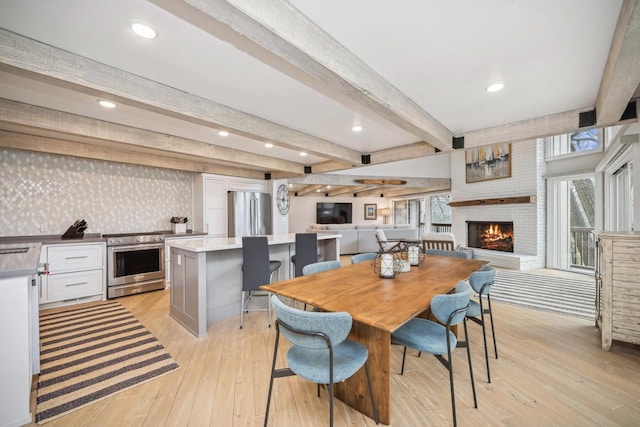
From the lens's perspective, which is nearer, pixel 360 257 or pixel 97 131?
pixel 97 131

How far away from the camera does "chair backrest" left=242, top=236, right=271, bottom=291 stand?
2951mm

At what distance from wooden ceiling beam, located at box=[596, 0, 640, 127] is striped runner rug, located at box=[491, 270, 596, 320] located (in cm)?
240

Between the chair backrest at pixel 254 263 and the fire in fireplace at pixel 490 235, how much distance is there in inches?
243

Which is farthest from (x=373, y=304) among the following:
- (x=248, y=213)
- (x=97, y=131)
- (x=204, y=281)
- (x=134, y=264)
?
(x=248, y=213)

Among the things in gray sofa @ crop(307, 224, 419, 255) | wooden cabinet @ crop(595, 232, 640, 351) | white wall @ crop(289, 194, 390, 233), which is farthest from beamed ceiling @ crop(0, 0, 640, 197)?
white wall @ crop(289, 194, 390, 233)

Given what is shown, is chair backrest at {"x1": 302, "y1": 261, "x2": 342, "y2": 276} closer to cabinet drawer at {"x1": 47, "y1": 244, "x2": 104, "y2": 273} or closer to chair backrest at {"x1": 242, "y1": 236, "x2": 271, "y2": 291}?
chair backrest at {"x1": 242, "y1": 236, "x2": 271, "y2": 291}

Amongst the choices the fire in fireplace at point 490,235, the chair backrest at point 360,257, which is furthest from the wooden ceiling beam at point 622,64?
the fire in fireplace at point 490,235

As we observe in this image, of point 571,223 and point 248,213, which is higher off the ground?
point 248,213

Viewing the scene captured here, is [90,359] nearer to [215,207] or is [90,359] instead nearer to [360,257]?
[360,257]

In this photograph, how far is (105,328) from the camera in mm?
2869

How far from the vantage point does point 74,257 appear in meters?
3.66

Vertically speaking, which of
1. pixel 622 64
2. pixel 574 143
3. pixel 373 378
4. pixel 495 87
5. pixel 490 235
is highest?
pixel 574 143

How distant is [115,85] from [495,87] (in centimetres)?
309

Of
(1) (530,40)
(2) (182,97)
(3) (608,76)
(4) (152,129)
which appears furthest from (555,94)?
(4) (152,129)
